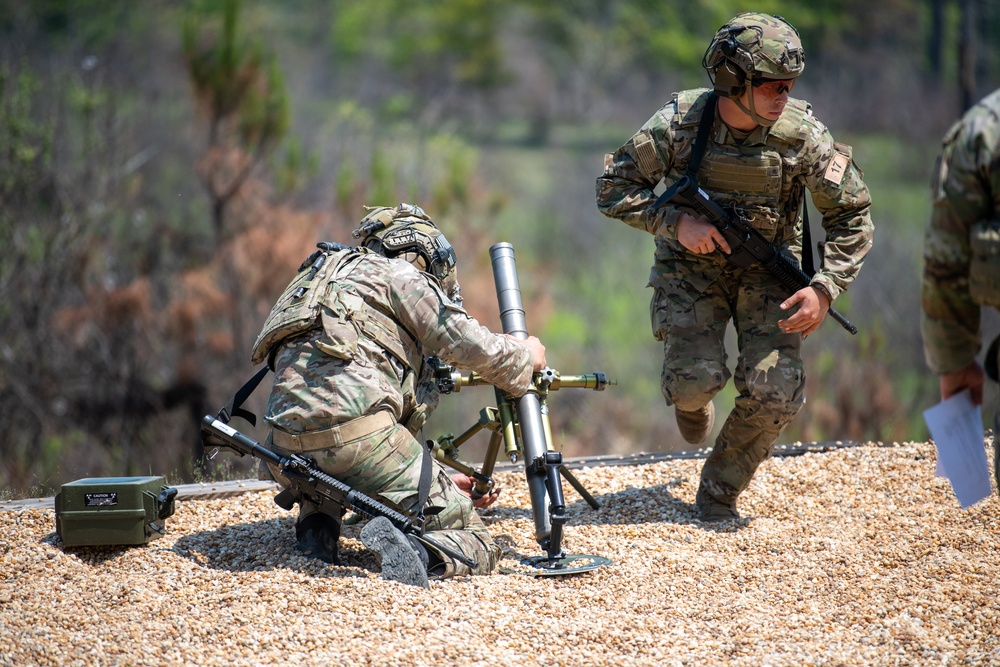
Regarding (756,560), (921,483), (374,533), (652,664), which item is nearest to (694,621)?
(652,664)

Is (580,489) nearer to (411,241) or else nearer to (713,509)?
(713,509)

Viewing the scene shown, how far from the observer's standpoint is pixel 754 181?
4.88 metres

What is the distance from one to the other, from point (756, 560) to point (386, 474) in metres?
1.59

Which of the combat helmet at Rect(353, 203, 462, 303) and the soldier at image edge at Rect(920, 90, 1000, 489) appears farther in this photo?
the combat helmet at Rect(353, 203, 462, 303)

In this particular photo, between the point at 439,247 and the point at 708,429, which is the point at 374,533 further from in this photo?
the point at 708,429

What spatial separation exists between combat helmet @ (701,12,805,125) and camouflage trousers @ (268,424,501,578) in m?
2.07

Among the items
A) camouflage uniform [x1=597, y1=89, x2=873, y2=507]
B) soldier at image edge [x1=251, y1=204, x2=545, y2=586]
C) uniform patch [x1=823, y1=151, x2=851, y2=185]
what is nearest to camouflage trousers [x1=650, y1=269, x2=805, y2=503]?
camouflage uniform [x1=597, y1=89, x2=873, y2=507]

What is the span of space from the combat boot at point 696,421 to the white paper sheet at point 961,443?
1723mm

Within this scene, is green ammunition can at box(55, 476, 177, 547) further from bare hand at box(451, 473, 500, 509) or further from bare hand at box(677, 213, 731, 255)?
bare hand at box(677, 213, 731, 255)

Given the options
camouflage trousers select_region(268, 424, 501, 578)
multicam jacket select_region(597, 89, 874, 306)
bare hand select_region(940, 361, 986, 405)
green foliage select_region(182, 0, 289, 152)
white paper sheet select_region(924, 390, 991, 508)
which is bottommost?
camouflage trousers select_region(268, 424, 501, 578)

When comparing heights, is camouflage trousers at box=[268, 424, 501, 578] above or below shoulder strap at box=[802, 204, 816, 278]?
below

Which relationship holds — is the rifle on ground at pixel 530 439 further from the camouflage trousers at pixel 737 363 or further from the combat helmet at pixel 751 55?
the combat helmet at pixel 751 55

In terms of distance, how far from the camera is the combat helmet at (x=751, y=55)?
4.67 metres

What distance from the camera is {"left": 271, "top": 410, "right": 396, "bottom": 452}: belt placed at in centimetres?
421
